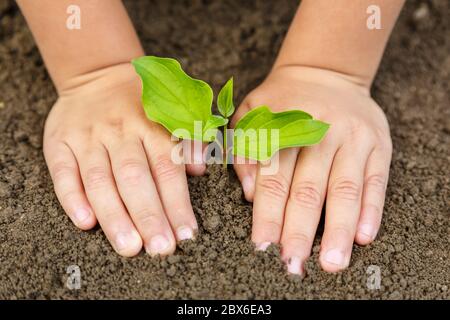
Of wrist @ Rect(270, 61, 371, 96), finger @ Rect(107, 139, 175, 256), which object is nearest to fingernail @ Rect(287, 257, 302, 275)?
finger @ Rect(107, 139, 175, 256)

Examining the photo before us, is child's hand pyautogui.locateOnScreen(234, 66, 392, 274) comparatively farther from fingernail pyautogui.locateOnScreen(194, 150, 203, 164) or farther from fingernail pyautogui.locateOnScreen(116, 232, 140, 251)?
fingernail pyautogui.locateOnScreen(116, 232, 140, 251)

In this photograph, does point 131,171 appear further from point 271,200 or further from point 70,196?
point 271,200

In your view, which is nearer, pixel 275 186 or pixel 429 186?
pixel 275 186

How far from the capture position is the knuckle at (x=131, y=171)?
4.11 feet

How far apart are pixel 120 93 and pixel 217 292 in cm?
52

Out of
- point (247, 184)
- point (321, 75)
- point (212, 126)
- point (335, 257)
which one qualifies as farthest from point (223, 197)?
point (321, 75)

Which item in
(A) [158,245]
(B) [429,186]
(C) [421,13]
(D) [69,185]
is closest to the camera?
(A) [158,245]

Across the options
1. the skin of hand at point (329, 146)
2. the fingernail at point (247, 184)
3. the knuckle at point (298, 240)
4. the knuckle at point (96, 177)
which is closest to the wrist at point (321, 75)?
the skin of hand at point (329, 146)

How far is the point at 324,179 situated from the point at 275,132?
A: 16 cm

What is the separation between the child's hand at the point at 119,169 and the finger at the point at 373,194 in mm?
347

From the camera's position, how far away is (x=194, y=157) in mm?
1336

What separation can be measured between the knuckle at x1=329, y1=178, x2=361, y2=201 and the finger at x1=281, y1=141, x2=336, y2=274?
22 mm

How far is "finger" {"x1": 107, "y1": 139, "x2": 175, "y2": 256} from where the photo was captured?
120 cm
